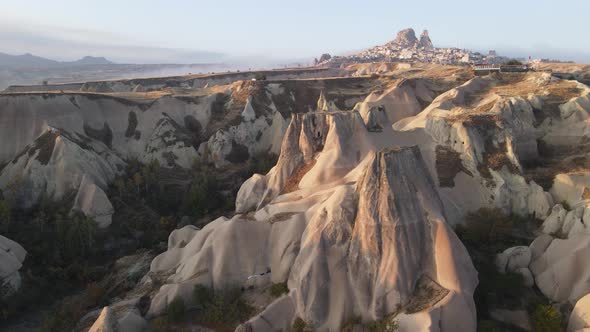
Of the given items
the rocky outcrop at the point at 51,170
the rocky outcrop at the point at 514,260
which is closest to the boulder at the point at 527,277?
the rocky outcrop at the point at 514,260

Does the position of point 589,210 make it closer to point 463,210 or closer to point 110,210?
point 463,210

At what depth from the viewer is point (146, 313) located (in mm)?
26812

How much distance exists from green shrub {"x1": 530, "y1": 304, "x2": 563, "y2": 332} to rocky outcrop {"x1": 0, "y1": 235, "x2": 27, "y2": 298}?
35589 mm

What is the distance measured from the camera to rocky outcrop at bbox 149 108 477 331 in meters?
22.6

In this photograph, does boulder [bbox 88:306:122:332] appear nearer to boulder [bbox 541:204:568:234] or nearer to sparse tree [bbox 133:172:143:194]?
sparse tree [bbox 133:172:143:194]

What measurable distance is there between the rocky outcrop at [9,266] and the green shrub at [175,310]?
1385cm

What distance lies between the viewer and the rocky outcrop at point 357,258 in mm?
22609

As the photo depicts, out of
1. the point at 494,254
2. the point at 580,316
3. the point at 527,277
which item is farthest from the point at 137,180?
the point at 580,316

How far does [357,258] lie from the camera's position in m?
24.2

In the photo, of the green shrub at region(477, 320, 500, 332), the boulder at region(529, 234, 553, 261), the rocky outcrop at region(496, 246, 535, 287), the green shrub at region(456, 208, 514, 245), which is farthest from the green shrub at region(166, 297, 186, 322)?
the boulder at region(529, 234, 553, 261)

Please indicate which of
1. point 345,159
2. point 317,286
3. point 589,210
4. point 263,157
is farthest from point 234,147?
point 589,210

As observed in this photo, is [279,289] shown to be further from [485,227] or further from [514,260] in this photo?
[485,227]

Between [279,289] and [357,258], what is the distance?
5603 mm

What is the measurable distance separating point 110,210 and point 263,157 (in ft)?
81.4
